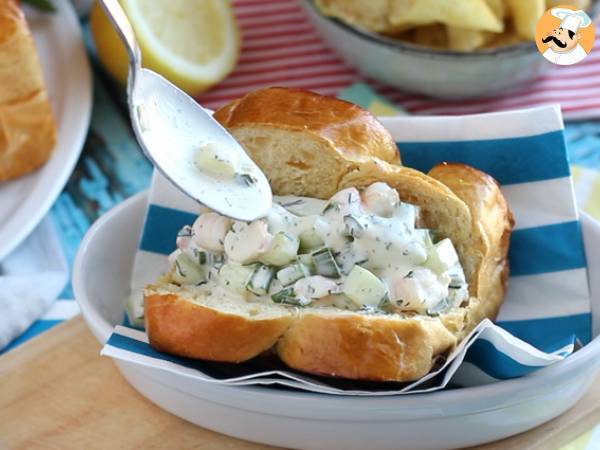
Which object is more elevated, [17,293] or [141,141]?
[141,141]

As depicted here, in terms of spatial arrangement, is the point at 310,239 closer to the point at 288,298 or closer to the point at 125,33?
the point at 288,298

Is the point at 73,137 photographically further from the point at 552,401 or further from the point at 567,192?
the point at 552,401

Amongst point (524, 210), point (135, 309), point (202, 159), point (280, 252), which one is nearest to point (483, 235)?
point (524, 210)

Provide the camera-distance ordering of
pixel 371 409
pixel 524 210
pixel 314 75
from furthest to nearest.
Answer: pixel 314 75, pixel 524 210, pixel 371 409

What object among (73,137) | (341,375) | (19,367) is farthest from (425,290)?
(73,137)

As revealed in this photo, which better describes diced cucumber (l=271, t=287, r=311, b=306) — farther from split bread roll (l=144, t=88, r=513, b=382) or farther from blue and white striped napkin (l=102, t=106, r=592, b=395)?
blue and white striped napkin (l=102, t=106, r=592, b=395)
